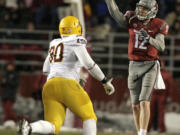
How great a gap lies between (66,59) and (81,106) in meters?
0.60

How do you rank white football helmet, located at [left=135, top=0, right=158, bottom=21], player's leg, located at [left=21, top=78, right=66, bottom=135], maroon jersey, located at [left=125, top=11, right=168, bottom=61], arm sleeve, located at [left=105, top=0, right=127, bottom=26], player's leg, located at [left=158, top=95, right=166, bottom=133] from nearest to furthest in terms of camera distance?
player's leg, located at [left=21, top=78, right=66, bottom=135], white football helmet, located at [left=135, top=0, right=158, bottom=21], maroon jersey, located at [left=125, top=11, right=168, bottom=61], arm sleeve, located at [left=105, top=0, right=127, bottom=26], player's leg, located at [left=158, top=95, right=166, bottom=133]

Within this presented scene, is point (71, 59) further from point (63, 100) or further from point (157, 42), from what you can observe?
point (157, 42)

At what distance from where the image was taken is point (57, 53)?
765 centimetres

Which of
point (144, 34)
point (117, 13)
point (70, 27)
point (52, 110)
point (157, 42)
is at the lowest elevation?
point (52, 110)

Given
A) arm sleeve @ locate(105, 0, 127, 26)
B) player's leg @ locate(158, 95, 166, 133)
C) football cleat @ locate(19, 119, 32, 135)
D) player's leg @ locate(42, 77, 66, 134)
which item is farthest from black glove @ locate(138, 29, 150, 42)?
player's leg @ locate(158, 95, 166, 133)

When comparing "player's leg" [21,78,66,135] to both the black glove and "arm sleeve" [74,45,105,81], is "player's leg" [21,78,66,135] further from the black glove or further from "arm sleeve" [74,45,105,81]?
the black glove

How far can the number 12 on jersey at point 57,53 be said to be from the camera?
7637 mm

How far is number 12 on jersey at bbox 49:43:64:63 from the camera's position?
301 inches

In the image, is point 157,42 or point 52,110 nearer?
point 52,110

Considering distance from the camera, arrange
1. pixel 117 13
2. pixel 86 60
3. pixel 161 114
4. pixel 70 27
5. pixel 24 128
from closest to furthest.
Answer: pixel 24 128
pixel 86 60
pixel 70 27
pixel 117 13
pixel 161 114

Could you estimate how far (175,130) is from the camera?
1402 centimetres

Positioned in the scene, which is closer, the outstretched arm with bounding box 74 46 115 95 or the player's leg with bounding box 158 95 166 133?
the outstretched arm with bounding box 74 46 115 95

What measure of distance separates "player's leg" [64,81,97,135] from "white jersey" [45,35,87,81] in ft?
0.50

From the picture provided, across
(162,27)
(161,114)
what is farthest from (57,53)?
(161,114)
